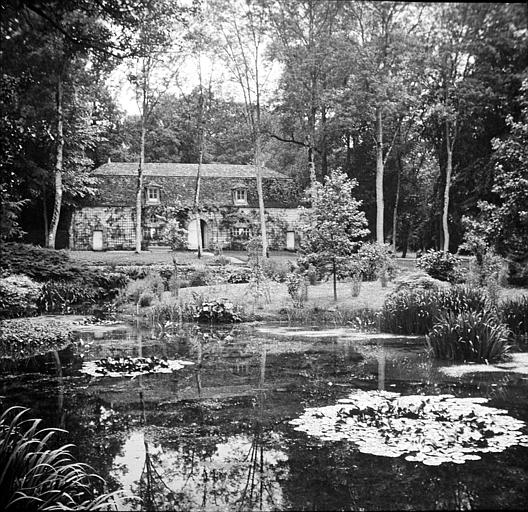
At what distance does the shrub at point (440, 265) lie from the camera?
1812cm

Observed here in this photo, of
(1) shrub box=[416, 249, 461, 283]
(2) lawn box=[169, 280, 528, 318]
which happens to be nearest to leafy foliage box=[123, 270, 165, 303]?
(2) lawn box=[169, 280, 528, 318]

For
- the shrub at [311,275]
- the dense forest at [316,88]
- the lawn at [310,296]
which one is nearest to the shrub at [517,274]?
the dense forest at [316,88]

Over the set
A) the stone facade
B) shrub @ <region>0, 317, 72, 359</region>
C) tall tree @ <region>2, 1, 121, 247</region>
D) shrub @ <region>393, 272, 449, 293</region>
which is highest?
the stone facade

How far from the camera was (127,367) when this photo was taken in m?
8.38

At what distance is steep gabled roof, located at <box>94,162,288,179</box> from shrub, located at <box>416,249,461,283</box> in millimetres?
23661

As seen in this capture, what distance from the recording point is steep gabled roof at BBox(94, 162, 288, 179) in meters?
38.8

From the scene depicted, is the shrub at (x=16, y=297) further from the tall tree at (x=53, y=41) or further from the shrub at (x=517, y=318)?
the shrub at (x=517, y=318)

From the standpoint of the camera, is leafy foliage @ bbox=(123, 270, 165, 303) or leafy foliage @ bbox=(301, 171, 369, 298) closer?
leafy foliage @ bbox=(301, 171, 369, 298)

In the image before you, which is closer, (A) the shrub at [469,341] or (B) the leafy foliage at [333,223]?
(A) the shrub at [469,341]

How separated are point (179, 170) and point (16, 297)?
29921 millimetres

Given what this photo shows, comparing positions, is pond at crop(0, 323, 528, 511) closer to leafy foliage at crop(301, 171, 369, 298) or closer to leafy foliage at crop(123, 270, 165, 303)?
leafy foliage at crop(301, 171, 369, 298)

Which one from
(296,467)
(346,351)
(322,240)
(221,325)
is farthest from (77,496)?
(322,240)

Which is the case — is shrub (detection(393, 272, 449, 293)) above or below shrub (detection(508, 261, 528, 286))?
below

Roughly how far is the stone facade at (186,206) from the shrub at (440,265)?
66.2 feet
